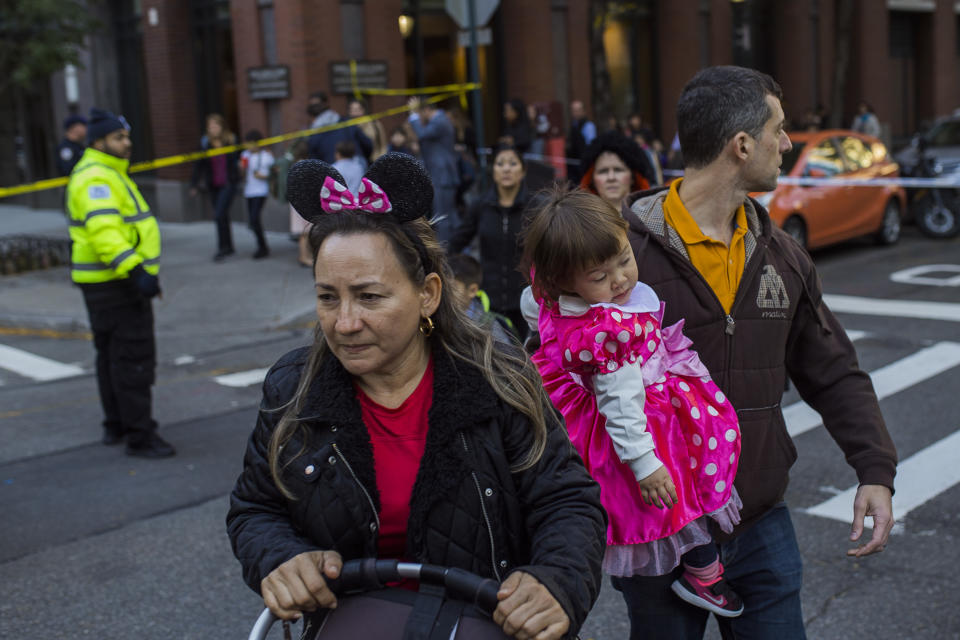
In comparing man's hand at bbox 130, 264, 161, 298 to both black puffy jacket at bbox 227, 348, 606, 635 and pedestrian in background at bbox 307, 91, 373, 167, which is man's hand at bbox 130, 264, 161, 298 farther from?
pedestrian in background at bbox 307, 91, 373, 167

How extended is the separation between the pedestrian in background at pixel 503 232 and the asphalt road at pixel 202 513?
6.51 ft

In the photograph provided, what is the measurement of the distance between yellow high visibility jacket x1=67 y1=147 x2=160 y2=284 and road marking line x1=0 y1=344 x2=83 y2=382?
3.13m

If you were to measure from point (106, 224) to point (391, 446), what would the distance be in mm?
5231

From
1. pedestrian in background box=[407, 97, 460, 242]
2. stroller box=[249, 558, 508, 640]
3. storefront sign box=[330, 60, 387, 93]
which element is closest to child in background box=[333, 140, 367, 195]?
pedestrian in background box=[407, 97, 460, 242]

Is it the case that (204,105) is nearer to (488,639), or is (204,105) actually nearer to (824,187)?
(824,187)

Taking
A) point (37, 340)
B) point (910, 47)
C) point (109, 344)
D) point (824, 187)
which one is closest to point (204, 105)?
point (37, 340)

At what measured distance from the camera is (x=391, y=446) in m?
2.41

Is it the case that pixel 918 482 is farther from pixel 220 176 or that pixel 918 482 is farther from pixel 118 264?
pixel 220 176

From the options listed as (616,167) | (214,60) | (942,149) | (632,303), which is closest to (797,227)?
(942,149)

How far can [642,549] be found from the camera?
2826mm

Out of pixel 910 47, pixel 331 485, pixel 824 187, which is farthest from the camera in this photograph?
pixel 910 47

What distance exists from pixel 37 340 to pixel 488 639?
35.8 feet

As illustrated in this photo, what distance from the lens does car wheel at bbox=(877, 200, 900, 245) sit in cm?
1553

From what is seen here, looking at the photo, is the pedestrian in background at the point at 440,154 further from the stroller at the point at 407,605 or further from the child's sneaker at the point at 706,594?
the stroller at the point at 407,605
